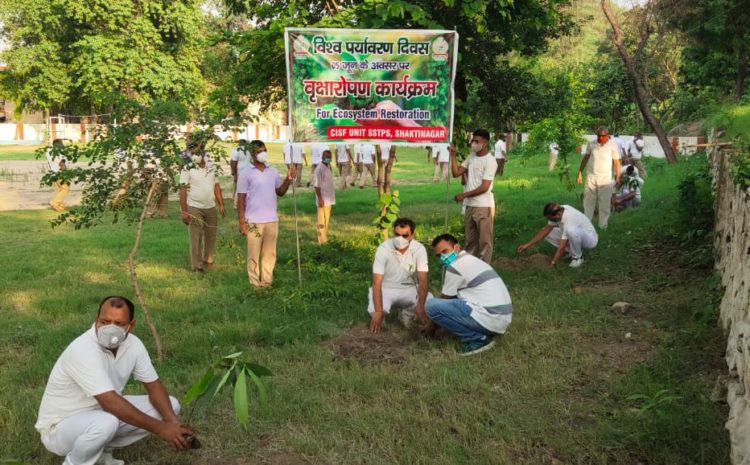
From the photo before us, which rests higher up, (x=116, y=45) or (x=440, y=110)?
(x=116, y=45)

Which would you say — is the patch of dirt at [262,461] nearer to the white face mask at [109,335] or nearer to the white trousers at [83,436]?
the white trousers at [83,436]

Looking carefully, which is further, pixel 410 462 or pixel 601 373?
pixel 601 373

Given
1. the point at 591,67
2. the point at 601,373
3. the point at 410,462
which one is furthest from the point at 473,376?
the point at 591,67

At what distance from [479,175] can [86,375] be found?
5.56 metres

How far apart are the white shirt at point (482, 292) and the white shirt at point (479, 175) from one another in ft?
7.95

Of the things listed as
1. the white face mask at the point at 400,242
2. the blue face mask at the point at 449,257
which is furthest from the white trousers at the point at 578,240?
the blue face mask at the point at 449,257

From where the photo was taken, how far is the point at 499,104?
39.8 ft

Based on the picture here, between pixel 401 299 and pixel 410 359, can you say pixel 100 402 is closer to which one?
pixel 410 359

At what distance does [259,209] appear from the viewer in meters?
8.05

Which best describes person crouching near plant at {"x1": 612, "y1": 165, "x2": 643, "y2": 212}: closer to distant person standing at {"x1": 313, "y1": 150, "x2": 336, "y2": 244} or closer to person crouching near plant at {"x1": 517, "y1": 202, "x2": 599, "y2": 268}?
person crouching near plant at {"x1": 517, "y1": 202, "x2": 599, "y2": 268}

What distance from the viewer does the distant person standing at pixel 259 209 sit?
26.3 feet

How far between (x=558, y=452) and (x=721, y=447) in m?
0.92

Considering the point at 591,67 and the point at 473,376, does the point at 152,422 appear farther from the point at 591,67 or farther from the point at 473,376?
the point at 591,67

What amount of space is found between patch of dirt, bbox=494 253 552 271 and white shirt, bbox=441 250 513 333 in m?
2.94
